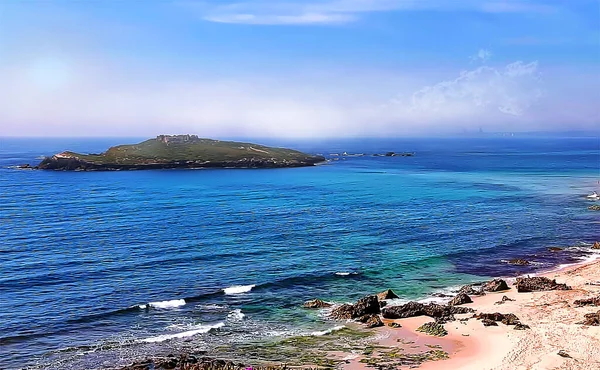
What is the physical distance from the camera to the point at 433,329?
38906mm

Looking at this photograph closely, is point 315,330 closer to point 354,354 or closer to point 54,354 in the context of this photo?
point 354,354

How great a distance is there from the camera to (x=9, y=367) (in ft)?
107

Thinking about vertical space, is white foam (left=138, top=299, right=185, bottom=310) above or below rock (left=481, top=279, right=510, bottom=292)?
above

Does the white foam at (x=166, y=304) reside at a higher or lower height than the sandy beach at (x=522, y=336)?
higher

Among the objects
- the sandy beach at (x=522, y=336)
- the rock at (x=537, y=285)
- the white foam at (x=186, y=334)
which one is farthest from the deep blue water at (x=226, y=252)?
the sandy beach at (x=522, y=336)

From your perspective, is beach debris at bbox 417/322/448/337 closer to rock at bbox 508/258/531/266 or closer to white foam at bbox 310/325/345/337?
white foam at bbox 310/325/345/337

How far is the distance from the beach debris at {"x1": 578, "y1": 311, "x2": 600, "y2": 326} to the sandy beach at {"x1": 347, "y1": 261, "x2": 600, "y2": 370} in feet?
1.96

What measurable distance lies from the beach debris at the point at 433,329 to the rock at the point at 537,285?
1405cm

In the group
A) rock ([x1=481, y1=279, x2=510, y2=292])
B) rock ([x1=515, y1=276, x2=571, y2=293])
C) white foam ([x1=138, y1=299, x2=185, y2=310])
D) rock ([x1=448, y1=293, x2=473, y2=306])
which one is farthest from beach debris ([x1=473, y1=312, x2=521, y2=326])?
white foam ([x1=138, y1=299, x2=185, y2=310])

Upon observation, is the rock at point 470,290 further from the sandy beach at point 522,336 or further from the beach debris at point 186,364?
the beach debris at point 186,364

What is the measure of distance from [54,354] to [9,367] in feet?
9.31

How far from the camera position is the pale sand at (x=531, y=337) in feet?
104

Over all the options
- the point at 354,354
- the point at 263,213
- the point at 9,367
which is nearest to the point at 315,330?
the point at 354,354

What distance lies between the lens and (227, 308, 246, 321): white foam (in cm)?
4209
